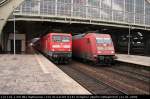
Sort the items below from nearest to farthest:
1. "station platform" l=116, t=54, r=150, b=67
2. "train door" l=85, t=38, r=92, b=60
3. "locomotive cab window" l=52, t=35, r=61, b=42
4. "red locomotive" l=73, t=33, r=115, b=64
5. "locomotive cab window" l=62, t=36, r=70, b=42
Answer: "station platform" l=116, t=54, r=150, b=67, "red locomotive" l=73, t=33, r=115, b=64, "train door" l=85, t=38, r=92, b=60, "locomotive cab window" l=52, t=35, r=61, b=42, "locomotive cab window" l=62, t=36, r=70, b=42

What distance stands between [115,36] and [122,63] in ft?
165

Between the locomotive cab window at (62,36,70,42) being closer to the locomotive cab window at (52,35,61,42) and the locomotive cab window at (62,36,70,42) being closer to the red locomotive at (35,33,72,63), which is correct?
the red locomotive at (35,33,72,63)

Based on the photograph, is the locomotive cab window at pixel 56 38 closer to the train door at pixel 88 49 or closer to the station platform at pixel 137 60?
the train door at pixel 88 49

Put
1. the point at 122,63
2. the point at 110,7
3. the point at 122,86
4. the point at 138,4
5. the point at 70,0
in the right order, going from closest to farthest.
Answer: the point at 122,86 → the point at 122,63 → the point at 70,0 → the point at 110,7 → the point at 138,4

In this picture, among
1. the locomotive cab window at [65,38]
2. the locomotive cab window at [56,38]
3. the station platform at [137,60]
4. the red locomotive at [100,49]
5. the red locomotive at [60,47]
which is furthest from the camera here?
the locomotive cab window at [65,38]

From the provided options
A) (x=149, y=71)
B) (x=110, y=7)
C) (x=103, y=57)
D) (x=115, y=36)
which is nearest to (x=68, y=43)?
(x=103, y=57)

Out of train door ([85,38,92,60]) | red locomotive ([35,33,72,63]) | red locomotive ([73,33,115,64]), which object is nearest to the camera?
red locomotive ([73,33,115,64])

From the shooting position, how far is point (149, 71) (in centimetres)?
2342

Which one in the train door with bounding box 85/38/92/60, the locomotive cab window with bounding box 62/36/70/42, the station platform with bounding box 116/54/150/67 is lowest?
the station platform with bounding box 116/54/150/67

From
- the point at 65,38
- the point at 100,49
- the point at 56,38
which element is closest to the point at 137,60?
the point at 100,49

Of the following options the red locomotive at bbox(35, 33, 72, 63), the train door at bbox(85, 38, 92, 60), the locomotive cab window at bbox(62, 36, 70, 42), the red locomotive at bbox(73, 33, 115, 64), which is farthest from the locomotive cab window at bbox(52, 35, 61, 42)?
the red locomotive at bbox(73, 33, 115, 64)

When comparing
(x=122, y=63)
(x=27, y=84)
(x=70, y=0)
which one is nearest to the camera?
(x=27, y=84)

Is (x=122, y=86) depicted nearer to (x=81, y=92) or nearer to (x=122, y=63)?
(x=81, y=92)

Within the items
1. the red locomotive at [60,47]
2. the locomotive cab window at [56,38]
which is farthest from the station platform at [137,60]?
the locomotive cab window at [56,38]
